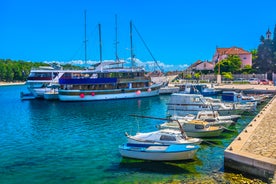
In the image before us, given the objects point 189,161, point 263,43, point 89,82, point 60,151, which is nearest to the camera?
point 189,161

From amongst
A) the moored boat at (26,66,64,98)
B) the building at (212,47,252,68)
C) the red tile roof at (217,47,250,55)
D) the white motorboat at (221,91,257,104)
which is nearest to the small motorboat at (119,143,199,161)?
the white motorboat at (221,91,257,104)

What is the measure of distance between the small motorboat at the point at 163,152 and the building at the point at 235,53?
98306 millimetres

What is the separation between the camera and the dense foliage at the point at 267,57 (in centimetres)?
9106

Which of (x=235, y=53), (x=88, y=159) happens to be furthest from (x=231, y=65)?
(x=88, y=159)

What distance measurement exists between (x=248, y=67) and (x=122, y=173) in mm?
92134

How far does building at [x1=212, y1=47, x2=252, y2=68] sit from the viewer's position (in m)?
116

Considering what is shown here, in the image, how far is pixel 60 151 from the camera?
24.5 m

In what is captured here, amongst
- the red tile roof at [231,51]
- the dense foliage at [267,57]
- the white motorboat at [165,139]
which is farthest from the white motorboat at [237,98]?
the red tile roof at [231,51]

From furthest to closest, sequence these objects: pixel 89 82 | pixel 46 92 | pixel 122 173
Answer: pixel 46 92
pixel 89 82
pixel 122 173

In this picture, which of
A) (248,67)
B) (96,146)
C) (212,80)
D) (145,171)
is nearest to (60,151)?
(96,146)

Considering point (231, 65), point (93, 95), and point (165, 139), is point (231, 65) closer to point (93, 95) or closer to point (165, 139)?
point (93, 95)

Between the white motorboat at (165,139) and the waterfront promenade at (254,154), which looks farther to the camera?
the white motorboat at (165,139)

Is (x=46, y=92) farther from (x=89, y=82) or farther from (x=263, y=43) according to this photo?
(x=263, y=43)

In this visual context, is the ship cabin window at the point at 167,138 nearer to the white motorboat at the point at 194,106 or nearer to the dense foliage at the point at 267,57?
the white motorboat at the point at 194,106
